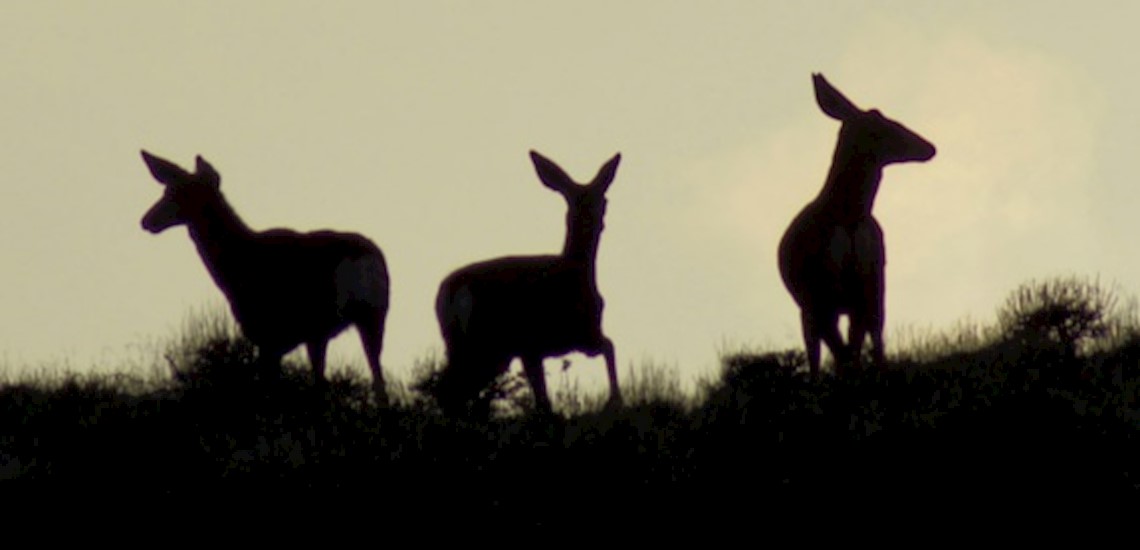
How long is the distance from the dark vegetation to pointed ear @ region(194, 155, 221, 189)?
1.47 metres

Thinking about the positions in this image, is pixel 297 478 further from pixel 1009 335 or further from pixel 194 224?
pixel 1009 335

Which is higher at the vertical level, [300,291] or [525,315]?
[300,291]

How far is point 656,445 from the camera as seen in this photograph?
53.4 ft

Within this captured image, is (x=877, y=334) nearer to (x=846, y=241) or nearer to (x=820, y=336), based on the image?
(x=820, y=336)

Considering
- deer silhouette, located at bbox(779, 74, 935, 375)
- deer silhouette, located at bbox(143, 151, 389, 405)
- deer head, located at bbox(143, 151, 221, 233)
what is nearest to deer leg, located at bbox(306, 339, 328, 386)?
deer silhouette, located at bbox(143, 151, 389, 405)

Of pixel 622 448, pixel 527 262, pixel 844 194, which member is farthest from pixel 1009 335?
pixel 622 448

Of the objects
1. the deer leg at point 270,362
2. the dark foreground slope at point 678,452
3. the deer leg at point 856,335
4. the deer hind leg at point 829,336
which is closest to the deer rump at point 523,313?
the dark foreground slope at point 678,452

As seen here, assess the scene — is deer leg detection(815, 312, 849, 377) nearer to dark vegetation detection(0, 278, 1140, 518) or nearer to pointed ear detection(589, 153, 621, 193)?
dark vegetation detection(0, 278, 1140, 518)

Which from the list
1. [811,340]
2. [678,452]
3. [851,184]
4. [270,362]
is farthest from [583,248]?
[678,452]

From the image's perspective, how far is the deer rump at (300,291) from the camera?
63.6 feet

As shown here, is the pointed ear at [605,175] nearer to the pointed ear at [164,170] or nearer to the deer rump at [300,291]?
the deer rump at [300,291]

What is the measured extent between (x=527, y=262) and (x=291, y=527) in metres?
4.01

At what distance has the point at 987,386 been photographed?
17.4 meters

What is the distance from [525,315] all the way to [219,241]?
2.41 meters
